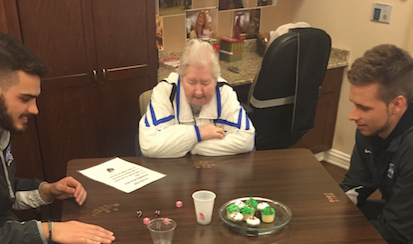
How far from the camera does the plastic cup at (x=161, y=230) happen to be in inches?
49.8

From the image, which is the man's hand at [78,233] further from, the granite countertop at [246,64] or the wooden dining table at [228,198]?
the granite countertop at [246,64]

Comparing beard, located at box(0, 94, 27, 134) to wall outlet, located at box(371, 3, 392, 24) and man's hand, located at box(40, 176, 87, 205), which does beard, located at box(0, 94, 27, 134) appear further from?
wall outlet, located at box(371, 3, 392, 24)

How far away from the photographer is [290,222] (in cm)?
140

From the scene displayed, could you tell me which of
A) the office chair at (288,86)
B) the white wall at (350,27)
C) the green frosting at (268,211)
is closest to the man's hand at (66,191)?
the green frosting at (268,211)

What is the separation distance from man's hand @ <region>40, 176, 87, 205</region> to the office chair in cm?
129

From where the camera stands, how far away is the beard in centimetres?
151

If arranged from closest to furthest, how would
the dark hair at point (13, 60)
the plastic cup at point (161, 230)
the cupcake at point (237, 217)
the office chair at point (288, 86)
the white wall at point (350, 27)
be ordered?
the plastic cup at point (161, 230)
the cupcake at point (237, 217)
the dark hair at point (13, 60)
the office chair at point (288, 86)
the white wall at point (350, 27)

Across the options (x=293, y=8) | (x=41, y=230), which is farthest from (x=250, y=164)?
(x=293, y=8)

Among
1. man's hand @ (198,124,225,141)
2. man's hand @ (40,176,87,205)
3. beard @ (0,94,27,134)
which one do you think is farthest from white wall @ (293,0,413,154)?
beard @ (0,94,27,134)

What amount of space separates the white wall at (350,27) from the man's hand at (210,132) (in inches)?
68.2

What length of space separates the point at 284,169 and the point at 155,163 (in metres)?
0.56

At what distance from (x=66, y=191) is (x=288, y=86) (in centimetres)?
150

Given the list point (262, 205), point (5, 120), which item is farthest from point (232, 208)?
point (5, 120)

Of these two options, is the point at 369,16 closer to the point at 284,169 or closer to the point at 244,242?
the point at 284,169
